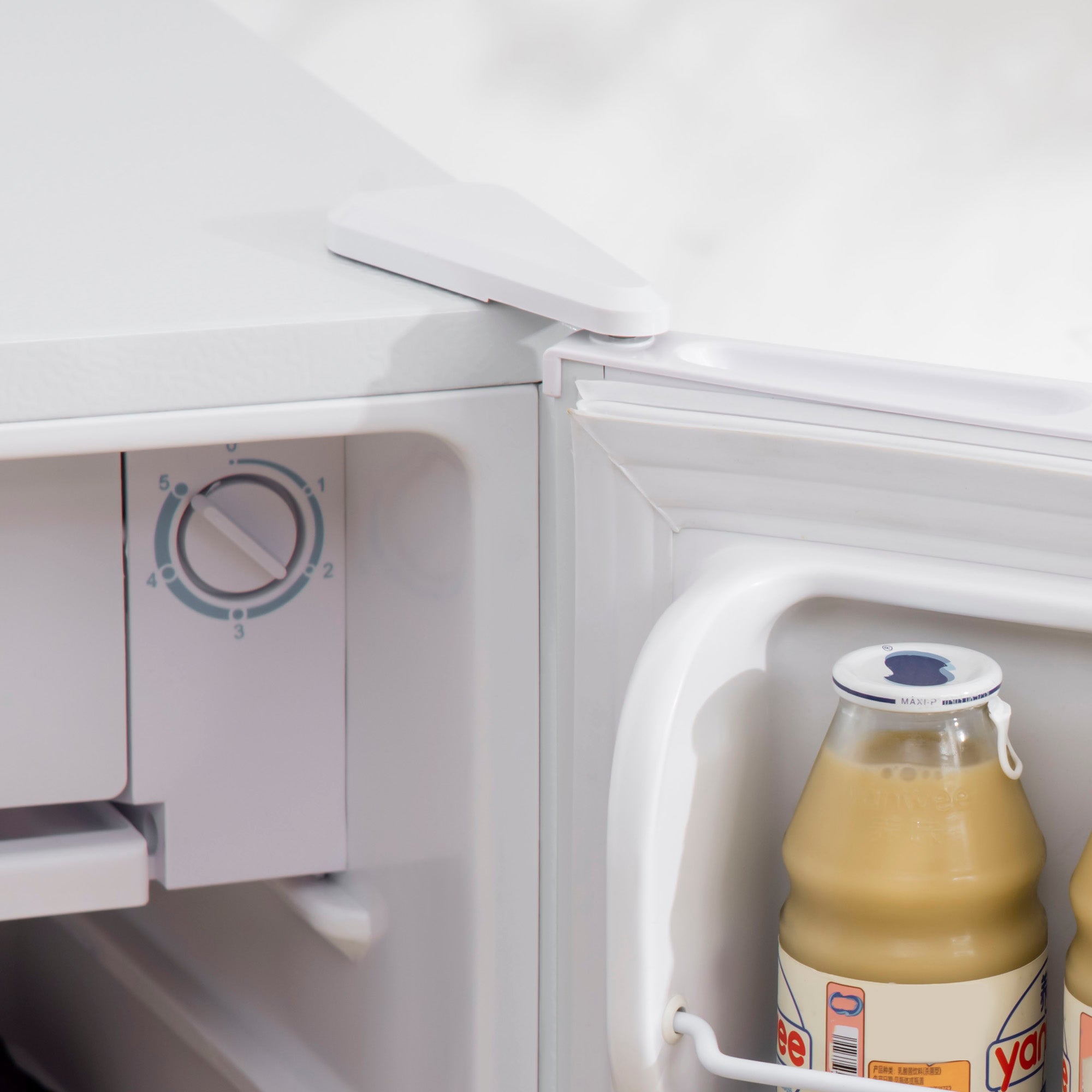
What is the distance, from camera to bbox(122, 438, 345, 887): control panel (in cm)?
91

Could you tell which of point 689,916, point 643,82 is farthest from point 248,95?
point 689,916

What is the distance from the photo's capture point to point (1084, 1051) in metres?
0.65

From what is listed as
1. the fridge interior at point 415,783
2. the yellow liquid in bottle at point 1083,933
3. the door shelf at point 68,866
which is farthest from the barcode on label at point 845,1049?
the door shelf at point 68,866

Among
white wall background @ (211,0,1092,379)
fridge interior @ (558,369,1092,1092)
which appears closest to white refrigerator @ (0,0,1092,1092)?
fridge interior @ (558,369,1092,1092)

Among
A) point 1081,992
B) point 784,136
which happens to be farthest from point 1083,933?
point 784,136

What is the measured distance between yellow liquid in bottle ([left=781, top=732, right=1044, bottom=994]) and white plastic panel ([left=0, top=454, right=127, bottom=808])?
465mm

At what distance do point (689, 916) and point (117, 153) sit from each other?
656 millimetres

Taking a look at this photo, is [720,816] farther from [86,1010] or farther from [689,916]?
[86,1010]

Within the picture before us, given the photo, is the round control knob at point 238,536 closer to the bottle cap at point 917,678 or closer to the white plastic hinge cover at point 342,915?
the white plastic hinge cover at point 342,915

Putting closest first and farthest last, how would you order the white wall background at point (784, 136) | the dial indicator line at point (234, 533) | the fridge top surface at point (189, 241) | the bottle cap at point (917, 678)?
the bottle cap at point (917, 678) < the fridge top surface at point (189, 241) < the dial indicator line at point (234, 533) < the white wall background at point (784, 136)

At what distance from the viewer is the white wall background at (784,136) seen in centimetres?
137

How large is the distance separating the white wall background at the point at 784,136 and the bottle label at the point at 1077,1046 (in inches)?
26.6

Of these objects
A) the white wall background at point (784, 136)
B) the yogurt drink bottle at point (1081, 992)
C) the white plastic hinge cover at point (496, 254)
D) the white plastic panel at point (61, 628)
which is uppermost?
the white wall background at point (784, 136)

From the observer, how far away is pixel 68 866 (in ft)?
3.01
